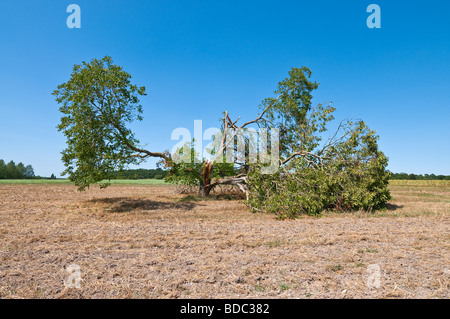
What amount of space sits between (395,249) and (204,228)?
5110 mm

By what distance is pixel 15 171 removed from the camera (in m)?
72.8

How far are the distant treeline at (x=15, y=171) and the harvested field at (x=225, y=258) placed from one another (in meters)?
76.8

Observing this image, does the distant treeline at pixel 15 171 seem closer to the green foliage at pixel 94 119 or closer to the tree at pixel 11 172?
the tree at pixel 11 172

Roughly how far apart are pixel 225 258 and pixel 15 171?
8667cm

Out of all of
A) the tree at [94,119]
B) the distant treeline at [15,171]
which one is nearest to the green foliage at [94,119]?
the tree at [94,119]

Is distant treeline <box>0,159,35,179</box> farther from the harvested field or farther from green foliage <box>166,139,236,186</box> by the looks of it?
the harvested field

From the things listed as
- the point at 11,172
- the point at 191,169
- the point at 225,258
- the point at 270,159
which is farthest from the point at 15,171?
the point at 225,258

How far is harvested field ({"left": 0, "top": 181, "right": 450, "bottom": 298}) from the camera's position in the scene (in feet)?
13.6

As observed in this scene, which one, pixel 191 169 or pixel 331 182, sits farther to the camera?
pixel 191 169

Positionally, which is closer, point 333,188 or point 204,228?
point 204,228

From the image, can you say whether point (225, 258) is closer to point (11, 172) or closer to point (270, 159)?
point (270, 159)
